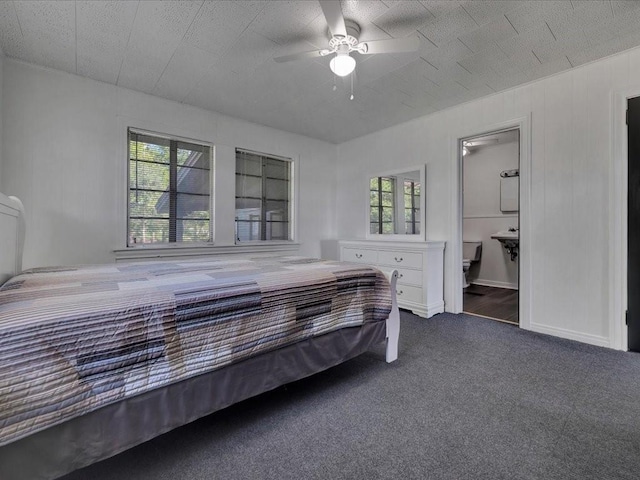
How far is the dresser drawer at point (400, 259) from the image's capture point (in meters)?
3.43

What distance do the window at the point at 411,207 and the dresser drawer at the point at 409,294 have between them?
77 centimetres

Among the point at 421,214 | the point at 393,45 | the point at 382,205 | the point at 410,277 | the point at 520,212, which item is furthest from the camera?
the point at 382,205

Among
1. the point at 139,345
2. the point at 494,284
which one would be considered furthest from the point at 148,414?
the point at 494,284

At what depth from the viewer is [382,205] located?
430cm

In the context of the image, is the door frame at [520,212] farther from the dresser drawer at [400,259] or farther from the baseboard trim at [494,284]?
the baseboard trim at [494,284]

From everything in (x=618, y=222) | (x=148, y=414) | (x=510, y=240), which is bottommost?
(x=148, y=414)

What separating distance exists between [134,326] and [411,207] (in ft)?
11.4

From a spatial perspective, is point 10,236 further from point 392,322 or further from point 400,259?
point 400,259

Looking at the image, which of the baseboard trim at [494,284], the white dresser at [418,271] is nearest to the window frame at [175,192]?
the white dresser at [418,271]

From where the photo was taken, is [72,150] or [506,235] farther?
[506,235]

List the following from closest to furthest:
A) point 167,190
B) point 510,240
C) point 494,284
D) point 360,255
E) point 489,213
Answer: point 167,190 < point 360,255 < point 510,240 < point 494,284 < point 489,213

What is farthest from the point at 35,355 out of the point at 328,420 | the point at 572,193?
the point at 572,193

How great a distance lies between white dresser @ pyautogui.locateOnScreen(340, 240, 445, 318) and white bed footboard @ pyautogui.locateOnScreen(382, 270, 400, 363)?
1146 millimetres

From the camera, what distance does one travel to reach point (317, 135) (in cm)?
453
